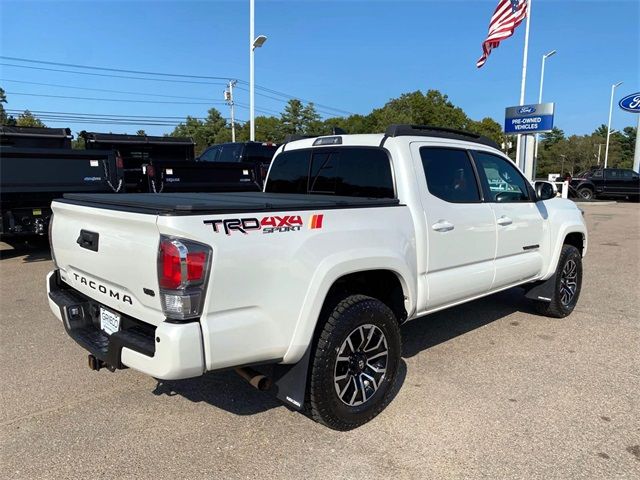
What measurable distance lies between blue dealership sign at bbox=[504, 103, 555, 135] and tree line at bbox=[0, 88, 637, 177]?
2852 centimetres

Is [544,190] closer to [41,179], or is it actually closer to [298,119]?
[41,179]

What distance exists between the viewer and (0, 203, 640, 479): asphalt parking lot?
2.76 m

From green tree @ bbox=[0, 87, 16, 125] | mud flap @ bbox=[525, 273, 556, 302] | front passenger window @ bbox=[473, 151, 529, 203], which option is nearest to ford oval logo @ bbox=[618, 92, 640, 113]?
mud flap @ bbox=[525, 273, 556, 302]

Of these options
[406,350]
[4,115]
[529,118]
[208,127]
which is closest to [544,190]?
[406,350]

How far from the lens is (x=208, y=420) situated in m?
3.25

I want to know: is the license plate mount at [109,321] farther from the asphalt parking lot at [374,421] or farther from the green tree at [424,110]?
the green tree at [424,110]

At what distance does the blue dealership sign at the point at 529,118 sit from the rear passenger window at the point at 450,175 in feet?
62.8

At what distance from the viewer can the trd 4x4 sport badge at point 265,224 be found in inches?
96.1

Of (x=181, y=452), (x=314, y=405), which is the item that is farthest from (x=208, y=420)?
(x=314, y=405)

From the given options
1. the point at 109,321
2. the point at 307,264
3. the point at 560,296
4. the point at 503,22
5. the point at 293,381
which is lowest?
the point at 560,296

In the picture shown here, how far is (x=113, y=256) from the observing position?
2750 mm

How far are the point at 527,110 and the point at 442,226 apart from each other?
20.6 metres

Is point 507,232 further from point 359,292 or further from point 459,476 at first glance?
point 459,476

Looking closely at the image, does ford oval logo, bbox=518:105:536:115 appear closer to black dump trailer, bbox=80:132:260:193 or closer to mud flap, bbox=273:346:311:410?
black dump trailer, bbox=80:132:260:193
